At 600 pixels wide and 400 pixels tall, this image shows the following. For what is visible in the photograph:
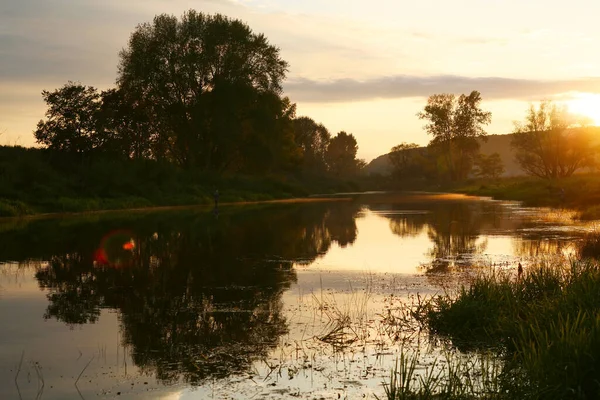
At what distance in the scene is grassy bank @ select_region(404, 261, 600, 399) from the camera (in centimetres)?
670

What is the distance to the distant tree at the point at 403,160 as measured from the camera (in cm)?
15512

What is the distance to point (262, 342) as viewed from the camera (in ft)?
33.7

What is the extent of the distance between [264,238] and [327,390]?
20.5 meters

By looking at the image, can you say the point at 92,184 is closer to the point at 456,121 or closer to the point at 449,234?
the point at 449,234

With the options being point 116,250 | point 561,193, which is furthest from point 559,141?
point 116,250

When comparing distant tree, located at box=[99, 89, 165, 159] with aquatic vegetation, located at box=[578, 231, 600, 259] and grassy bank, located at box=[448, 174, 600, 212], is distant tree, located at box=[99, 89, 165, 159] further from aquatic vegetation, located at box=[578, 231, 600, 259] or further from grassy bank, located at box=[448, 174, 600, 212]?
aquatic vegetation, located at box=[578, 231, 600, 259]

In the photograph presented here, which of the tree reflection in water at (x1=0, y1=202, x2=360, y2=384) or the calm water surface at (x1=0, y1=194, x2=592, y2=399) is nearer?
the calm water surface at (x1=0, y1=194, x2=592, y2=399)

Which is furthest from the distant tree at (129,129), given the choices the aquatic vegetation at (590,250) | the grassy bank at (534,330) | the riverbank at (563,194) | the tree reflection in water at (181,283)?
the grassy bank at (534,330)

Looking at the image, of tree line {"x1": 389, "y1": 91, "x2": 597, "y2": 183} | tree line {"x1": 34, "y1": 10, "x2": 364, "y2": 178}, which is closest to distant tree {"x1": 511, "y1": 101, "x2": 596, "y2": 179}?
tree line {"x1": 389, "y1": 91, "x2": 597, "y2": 183}

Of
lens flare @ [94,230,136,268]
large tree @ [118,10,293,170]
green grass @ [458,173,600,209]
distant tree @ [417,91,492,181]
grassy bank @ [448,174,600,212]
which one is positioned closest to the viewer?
lens flare @ [94,230,136,268]

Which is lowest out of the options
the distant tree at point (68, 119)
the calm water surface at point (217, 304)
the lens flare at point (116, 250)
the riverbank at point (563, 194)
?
the calm water surface at point (217, 304)

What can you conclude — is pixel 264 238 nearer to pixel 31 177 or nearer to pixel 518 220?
pixel 518 220

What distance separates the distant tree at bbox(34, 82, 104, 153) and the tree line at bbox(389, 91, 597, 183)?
2430 inches

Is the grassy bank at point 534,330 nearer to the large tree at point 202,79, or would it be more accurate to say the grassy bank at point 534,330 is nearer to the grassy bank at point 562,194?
the grassy bank at point 562,194
